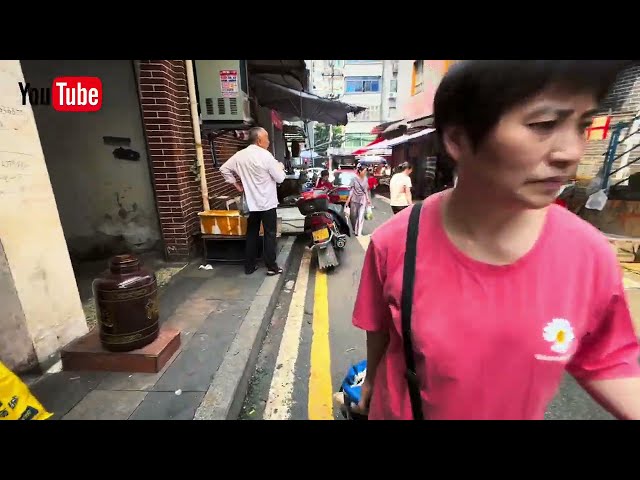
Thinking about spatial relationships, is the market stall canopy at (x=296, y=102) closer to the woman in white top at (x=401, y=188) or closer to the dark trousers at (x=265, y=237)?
the woman in white top at (x=401, y=188)

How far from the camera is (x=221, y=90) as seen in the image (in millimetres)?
5152

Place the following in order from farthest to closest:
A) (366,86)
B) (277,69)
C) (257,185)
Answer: (366,86) → (277,69) → (257,185)

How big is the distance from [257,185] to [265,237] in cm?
73

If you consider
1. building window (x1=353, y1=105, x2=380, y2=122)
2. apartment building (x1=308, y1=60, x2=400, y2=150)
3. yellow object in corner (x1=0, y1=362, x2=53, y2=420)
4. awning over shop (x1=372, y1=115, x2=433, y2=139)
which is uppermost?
apartment building (x1=308, y1=60, x2=400, y2=150)

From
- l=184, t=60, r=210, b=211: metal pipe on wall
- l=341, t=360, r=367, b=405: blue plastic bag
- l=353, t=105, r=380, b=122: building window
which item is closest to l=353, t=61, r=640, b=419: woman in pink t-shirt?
l=341, t=360, r=367, b=405: blue plastic bag

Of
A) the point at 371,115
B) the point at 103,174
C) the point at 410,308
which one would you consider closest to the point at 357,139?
the point at 371,115

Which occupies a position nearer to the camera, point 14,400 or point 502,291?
point 502,291

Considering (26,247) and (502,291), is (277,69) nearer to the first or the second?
(26,247)

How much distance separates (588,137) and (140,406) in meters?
2.59

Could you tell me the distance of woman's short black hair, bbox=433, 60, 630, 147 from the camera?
61 centimetres

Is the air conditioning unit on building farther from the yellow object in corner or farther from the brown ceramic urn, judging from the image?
the yellow object in corner

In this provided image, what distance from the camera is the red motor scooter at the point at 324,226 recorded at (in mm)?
4973

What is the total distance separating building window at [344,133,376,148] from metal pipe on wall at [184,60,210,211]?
129 feet
